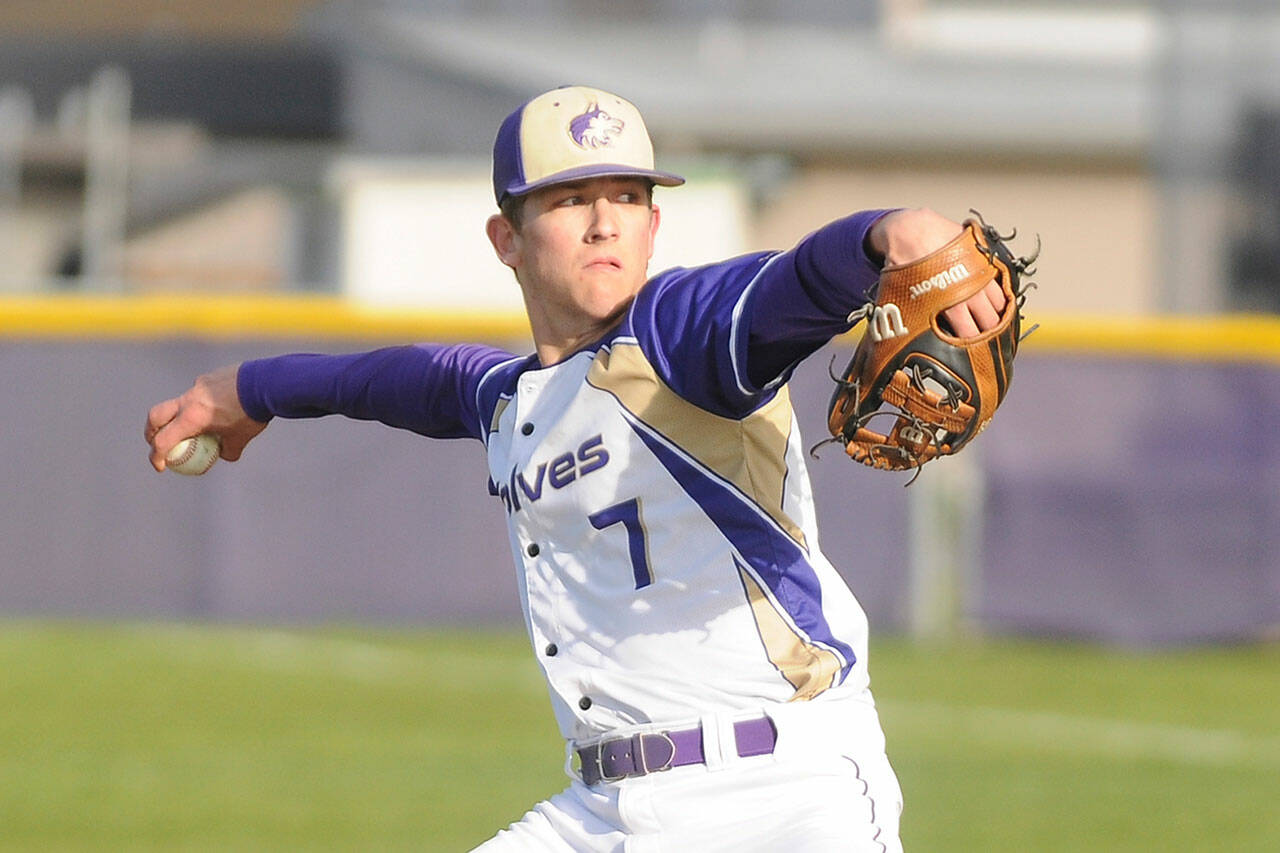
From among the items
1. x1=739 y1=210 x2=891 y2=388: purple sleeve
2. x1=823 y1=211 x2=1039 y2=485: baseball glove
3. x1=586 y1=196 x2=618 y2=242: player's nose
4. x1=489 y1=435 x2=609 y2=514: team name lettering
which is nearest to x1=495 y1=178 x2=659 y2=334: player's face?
x1=586 y1=196 x2=618 y2=242: player's nose

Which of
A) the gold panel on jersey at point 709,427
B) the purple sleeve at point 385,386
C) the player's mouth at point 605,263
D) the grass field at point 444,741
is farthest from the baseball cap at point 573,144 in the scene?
the grass field at point 444,741

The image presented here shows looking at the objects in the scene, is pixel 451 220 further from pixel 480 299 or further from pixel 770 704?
pixel 770 704

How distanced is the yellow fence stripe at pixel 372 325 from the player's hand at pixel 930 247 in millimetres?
9402

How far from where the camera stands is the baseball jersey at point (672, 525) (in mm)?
3291

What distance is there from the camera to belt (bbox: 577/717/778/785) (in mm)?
3459

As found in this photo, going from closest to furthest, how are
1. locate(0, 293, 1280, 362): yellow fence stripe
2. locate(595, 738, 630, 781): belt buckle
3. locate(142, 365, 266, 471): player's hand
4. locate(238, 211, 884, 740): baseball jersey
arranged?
1. locate(238, 211, 884, 740): baseball jersey
2. locate(595, 738, 630, 781): belt buckle
3. locate(142, 365, 266, 471): player's hand
4. locate(0, 293, 1280, 362): yellow fence stripe

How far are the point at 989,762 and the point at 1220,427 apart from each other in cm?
397

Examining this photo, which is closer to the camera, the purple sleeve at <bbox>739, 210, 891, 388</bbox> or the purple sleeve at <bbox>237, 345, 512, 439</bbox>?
the purple sleeve at <bbox>739, 210, 891, 388</bbox>

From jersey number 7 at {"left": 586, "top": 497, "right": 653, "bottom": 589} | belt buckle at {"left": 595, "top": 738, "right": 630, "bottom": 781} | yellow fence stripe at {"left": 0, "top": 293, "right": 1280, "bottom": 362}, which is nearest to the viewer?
jersey number 7 at {"left": 586, "top": 497, "right": 653, "bottom": 589}

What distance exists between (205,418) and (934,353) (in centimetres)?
190

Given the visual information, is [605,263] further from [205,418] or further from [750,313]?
[205,418]

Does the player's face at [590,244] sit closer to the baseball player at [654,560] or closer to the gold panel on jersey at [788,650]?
the baseball player at [654,560]

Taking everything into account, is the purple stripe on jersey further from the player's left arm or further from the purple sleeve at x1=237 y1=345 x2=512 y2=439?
the purple sleeve at x1=237 y1=345 x2=512 y2=439

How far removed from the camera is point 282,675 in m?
10.8
